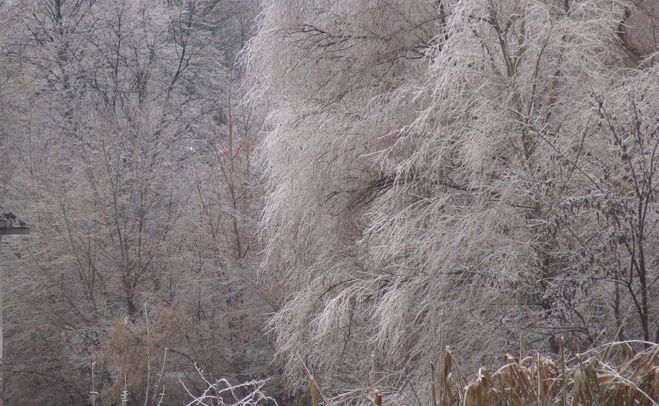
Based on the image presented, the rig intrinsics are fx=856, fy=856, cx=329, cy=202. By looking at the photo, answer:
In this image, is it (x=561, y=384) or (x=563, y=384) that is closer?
(x=563, y=384)

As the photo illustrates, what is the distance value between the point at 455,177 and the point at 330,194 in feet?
4.91

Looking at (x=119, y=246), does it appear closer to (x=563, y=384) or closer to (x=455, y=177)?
(x=455, y=177)

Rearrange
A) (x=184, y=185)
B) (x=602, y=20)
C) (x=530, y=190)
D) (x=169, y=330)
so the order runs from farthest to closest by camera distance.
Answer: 1. (x=184, y=185)
2. (x=169, y=330)
3. (x=602, y=20)
4. (x=530, y=190)

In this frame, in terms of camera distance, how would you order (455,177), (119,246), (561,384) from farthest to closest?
1. (119,246)
2. (455,177)
3. (561,384)

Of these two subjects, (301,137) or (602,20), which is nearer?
(602,20)

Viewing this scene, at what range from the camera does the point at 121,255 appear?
13.8m

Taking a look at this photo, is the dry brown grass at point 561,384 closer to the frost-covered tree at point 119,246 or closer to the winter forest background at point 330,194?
the winter forest background at point 330,194

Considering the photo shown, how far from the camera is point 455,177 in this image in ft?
28.9

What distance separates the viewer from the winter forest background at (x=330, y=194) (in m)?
6.29

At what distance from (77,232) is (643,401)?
12.6 metres

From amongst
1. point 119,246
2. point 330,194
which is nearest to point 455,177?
point 330,194

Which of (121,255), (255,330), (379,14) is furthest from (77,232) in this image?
(379,14)

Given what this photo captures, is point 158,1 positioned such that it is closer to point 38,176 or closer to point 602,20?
point 38,176

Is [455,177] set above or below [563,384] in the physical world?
above
